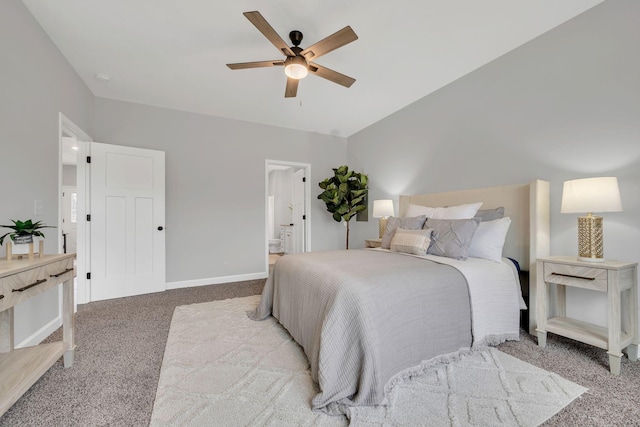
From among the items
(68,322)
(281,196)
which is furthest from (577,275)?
(281,196)

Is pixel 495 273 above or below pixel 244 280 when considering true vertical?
above

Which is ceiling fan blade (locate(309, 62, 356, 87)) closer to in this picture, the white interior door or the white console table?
the white console table

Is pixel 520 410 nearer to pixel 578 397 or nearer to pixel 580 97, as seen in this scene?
pixel 578 397

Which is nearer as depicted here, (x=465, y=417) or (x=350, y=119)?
(x=465, y=417)

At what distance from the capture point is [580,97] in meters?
2.21

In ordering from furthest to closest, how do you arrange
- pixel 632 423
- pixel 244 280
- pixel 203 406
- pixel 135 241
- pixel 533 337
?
1. pixel 244 280
2. pixel 135 241
3. pixel 533 337
4. pixel 203 406
5. pixel 632 423

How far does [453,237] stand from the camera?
7.71 ft

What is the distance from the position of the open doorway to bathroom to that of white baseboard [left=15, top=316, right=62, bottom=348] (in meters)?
2.62

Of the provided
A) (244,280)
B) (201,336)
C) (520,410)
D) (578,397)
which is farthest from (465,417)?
(244,280)

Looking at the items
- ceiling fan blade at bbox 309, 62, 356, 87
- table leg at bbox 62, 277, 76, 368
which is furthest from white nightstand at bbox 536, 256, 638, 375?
table leg at bbox 62, 277, 76, 368

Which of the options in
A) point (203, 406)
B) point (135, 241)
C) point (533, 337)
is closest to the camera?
point (203, 406)

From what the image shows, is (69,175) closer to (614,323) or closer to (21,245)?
(21,245)

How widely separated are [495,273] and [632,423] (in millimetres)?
976

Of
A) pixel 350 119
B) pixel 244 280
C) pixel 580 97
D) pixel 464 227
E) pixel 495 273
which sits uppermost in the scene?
pixel 350 119
